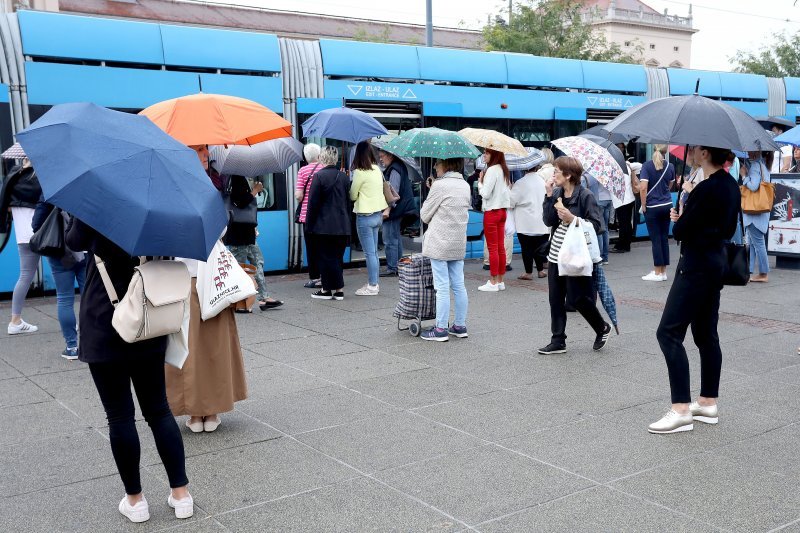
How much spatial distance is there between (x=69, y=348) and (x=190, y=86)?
4.71 metres

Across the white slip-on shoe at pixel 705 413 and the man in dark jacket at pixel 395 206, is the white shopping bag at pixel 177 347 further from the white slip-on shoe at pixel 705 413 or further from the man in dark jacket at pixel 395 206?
the man in dark jacket at pixel 395 206

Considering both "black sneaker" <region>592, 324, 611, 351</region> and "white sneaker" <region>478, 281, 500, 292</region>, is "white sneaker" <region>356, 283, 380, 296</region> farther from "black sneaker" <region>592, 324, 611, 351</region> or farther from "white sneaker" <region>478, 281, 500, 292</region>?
"black sneaker" <region>592, 324, 611, 351</region>

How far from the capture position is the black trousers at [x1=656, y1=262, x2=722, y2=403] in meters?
5.09

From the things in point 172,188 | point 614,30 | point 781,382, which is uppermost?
point 614,30

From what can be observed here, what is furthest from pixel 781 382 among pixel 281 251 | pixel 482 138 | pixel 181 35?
pixel 181 35

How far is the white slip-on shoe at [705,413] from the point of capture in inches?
209

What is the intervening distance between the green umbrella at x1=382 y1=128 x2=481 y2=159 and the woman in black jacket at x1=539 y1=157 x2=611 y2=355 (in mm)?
909

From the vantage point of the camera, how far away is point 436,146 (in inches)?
311

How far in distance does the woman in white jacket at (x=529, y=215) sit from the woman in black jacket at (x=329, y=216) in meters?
2.63

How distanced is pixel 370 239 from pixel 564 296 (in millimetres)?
3691

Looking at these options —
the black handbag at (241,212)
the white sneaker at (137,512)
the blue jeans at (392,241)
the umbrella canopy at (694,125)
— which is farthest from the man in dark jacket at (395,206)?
the white sneaker at (137,512)

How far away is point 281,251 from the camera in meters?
11.9

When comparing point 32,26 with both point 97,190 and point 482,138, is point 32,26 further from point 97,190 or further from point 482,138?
point 97,190

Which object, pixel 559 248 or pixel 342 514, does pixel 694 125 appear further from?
pixel 342 514
